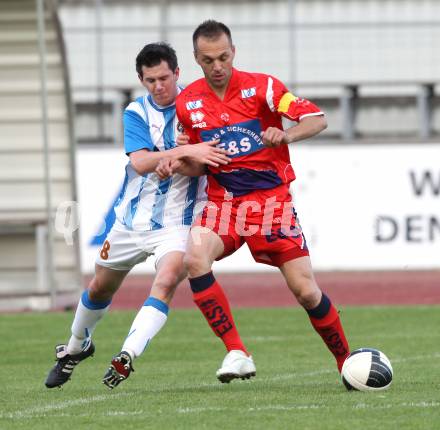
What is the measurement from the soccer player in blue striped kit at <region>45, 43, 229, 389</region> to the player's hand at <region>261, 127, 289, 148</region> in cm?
34

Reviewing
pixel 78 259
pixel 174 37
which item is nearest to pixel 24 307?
pixel 78 259

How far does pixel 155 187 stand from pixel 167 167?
2.16ft

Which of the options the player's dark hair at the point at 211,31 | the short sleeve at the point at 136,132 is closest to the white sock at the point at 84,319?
the short sleeve at the point at 136,132

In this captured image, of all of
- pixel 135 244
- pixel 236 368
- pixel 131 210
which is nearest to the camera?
pixel 236 368

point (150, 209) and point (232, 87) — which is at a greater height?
point (232, 87)

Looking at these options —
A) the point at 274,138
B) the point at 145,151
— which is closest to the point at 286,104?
the point at 274,138

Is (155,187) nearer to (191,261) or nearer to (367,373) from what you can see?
(191,261)

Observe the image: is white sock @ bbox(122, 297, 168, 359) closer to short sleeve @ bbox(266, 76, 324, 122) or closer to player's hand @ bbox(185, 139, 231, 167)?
player's hand @ bbox(185, 139, 231, 167)

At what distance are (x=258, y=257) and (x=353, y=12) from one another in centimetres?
1982

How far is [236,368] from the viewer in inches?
289

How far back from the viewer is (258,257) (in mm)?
7859

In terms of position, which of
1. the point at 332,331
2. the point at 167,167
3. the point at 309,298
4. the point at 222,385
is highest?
the point at 167,167

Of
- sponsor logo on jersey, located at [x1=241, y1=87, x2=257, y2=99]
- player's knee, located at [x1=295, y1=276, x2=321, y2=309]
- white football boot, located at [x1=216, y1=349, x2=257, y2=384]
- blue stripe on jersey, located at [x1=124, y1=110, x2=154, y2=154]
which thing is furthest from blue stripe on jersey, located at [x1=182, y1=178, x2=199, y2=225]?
white football boot, located at [x1=216, y1=349, x2=257, y2=384]

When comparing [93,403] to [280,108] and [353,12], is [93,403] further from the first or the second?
[353,12]
